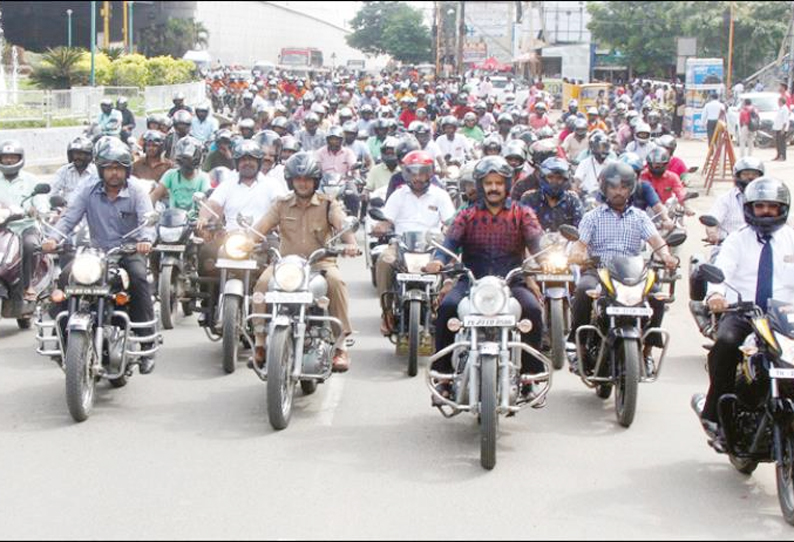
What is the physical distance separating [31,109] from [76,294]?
69.9ft

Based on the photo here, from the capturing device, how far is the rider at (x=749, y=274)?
21.9 feet

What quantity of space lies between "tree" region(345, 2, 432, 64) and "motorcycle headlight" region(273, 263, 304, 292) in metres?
117

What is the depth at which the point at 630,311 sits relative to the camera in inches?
311

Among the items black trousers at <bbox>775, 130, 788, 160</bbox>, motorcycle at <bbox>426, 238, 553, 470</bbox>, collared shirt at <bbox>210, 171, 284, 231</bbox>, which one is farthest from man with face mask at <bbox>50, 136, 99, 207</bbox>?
black trousers at <bbox>775, 130, 788, 160</bbox>

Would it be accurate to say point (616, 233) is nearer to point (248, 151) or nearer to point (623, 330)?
point (623, 330)

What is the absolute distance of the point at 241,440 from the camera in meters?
7.66

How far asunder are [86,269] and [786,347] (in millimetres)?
4451

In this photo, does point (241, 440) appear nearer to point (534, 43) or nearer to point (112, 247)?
point (112, 247)

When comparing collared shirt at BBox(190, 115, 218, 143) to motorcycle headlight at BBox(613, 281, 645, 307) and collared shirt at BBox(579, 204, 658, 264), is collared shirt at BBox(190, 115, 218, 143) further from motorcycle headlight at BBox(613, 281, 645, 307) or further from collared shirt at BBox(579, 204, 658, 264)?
motorcycle headlight at BBox(613, 281, 645, 307)

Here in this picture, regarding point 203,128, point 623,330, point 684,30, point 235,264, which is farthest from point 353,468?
point 684,30


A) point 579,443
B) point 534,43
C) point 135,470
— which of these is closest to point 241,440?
point 135,470

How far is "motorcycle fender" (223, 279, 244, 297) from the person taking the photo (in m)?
9.32

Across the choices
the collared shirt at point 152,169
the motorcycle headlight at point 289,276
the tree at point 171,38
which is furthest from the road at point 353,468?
the tree at point 171,38

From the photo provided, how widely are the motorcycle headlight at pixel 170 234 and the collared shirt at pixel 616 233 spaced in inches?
163
